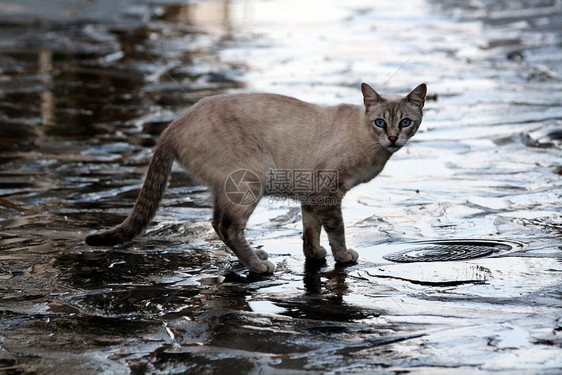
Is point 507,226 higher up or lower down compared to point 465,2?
lower down

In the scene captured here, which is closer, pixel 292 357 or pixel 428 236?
pixel 292 357

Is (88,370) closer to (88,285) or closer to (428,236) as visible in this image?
(88,285)

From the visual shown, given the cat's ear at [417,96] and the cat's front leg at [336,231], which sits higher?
the cat's ear at [417,96]

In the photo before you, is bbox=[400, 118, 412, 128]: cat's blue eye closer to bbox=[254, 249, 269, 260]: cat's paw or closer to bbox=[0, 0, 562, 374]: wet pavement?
bbox=[0, 0, 562, 374]: wet pavement

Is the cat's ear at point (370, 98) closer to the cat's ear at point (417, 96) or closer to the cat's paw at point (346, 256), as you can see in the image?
the cat's ear at point (417, 96)

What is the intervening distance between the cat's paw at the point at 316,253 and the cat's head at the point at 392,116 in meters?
0.89

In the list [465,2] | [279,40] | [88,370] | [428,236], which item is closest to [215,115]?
[428,236]

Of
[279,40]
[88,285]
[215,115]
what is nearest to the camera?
[88,285]

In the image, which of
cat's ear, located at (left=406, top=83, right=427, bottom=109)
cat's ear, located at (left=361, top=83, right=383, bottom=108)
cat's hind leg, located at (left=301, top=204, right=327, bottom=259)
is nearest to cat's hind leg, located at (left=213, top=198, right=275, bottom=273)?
cat's hind leg, located at (left=301, top=204, right=327, bottom=259)

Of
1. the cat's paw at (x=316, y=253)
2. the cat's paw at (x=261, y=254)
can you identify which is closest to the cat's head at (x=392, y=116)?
the cat's paw at (x=316, y=253)

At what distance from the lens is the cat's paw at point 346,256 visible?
5.87 metres

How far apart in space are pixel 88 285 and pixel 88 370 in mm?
1387

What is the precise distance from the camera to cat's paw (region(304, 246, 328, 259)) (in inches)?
237

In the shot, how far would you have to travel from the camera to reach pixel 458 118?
10500 millimetres
